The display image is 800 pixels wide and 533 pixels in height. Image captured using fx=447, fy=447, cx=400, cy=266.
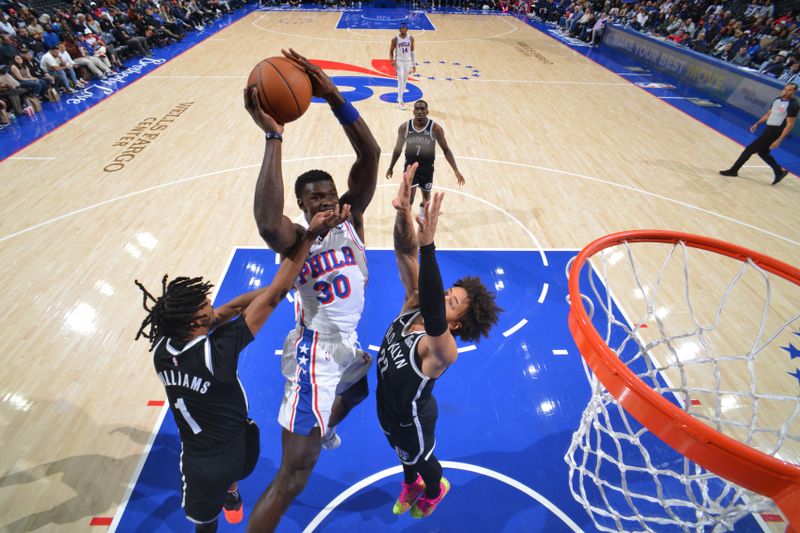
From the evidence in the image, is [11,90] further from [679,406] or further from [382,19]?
[382,19]

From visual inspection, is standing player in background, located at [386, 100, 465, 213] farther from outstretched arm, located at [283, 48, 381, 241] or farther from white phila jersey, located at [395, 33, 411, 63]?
white phila jersey, located at [395, 33, 411, 63]

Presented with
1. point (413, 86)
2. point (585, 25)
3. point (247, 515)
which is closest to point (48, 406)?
point (247, 515)

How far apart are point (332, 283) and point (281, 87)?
119 cm

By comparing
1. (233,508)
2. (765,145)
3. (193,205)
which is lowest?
(193,205)

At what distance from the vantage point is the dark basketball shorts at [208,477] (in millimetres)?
2410

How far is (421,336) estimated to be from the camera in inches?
94.3

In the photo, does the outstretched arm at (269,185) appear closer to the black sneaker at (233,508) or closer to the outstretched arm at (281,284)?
the outstretched arm at (281,284)

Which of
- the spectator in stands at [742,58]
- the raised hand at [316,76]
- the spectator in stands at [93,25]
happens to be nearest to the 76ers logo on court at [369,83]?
the spectator in stands at [93,25]

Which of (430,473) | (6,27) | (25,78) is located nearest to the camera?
(430,473)

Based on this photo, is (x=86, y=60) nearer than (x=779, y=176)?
No

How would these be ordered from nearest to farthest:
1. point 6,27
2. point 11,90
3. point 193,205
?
1. point 193,205
2. point 11,90
3. point 6,27

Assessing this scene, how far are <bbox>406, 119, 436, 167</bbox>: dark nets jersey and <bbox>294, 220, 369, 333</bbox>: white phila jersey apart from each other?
309 cm

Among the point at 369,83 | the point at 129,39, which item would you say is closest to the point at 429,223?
the point at 369,83

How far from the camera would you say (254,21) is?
19.5 metres
